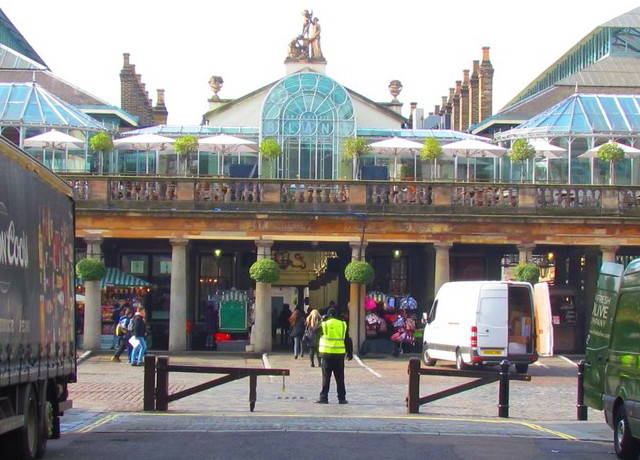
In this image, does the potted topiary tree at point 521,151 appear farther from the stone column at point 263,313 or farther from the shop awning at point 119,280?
the shop awning at point 119,280

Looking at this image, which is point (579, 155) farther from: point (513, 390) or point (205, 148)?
point (513, 390)

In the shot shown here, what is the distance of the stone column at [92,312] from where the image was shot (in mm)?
35750

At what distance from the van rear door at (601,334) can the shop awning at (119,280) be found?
23.5m

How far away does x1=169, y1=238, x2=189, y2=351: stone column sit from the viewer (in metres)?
36.4

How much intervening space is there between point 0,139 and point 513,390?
652 inches

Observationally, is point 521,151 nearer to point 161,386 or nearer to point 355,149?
point 355,149

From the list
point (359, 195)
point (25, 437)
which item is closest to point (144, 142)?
point (359, 195)

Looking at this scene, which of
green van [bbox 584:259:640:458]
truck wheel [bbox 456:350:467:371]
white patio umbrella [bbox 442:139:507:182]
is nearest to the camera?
green van [bbox 584:259:640:458]

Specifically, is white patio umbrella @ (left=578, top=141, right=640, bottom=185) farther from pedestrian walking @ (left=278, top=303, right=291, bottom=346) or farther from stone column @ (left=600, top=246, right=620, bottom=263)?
pedestrian walking @ (left=278, top=303, right=291, bottom=346)

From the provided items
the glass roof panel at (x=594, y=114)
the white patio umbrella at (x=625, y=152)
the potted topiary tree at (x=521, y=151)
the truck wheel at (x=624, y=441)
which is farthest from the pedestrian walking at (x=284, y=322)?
the truck wheel at (x=624, y=441)

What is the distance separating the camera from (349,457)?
13.6 m

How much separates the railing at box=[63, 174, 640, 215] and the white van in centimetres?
560

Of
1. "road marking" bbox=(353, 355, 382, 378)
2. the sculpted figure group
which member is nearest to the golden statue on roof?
the sculpted figure group

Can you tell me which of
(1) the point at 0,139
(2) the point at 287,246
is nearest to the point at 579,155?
(2) the point at 287,246
